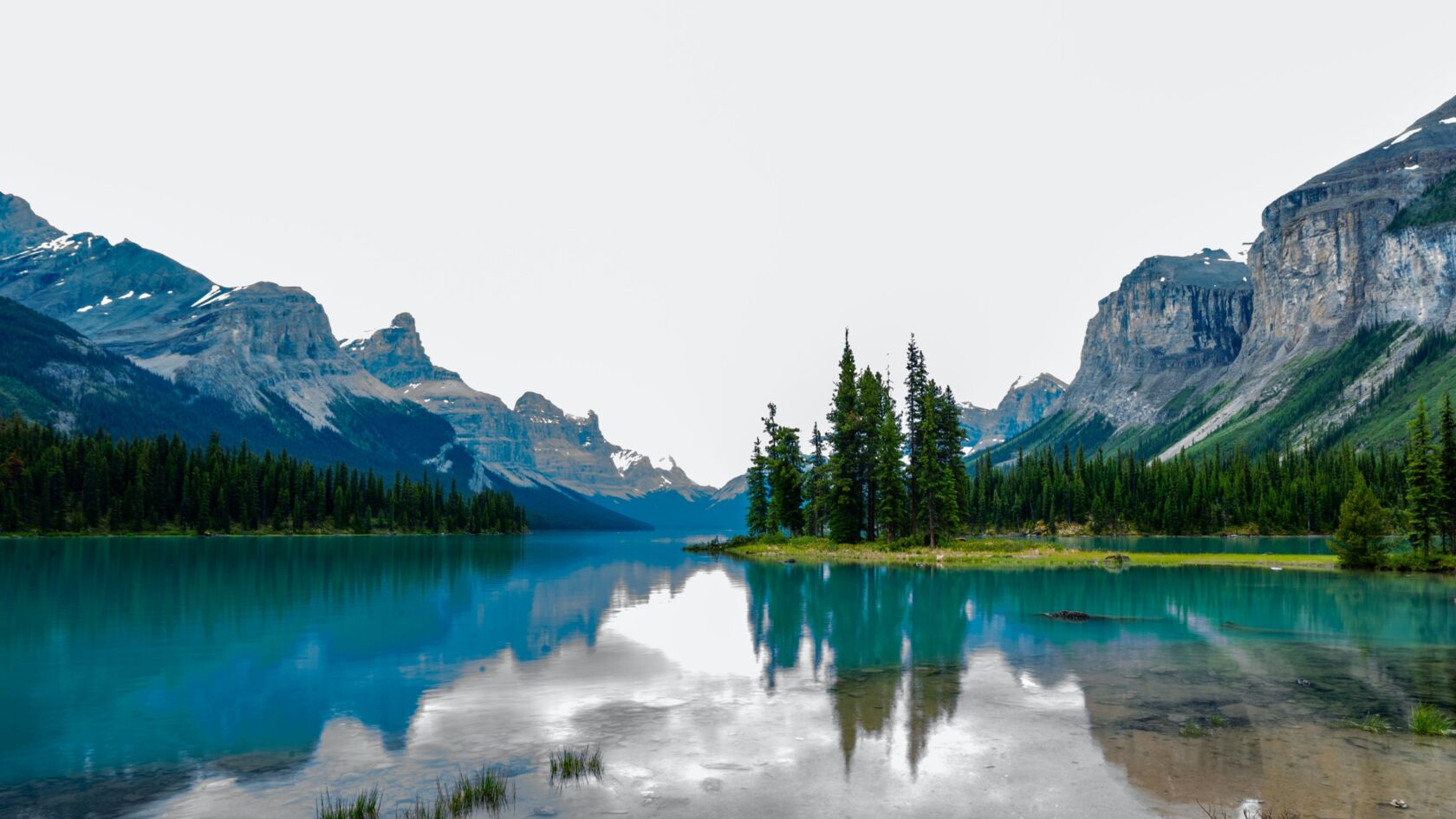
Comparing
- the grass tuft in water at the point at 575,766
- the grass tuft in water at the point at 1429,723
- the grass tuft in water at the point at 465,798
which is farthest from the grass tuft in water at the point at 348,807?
the grass tuft in water at the point at 1429,723

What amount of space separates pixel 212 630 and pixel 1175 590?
55389 millimetres

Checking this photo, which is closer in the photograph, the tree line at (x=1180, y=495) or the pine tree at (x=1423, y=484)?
the pine tree at (x=1423, y=484)

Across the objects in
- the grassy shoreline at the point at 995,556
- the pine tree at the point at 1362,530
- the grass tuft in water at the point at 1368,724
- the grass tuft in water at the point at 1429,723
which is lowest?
the grassy shoreline at the point at 995,556

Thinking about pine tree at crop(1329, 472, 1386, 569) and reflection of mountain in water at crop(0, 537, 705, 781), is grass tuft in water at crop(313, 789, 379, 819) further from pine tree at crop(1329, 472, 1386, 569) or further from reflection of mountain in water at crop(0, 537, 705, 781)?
pine tree at crop(1329, 472, 1386, 569)

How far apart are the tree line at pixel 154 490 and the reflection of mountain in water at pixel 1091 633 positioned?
425ft

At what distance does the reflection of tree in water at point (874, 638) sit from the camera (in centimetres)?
2067

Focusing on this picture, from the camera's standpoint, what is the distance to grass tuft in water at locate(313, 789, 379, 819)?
13344mm

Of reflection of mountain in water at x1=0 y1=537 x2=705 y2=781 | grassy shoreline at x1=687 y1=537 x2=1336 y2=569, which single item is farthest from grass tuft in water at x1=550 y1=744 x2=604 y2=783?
grassy shoreline at x1=687 y1=537 x2=1336 y2=569

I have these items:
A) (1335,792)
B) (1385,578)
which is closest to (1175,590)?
(1385,578)

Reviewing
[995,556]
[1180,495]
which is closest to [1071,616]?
[995,556]

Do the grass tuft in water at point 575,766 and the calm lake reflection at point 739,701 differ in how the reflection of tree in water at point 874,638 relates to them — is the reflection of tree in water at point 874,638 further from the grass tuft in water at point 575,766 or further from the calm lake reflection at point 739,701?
the grass tuft in water at point 575,766

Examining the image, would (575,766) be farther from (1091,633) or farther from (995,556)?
(995,556)

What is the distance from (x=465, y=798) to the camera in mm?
13930

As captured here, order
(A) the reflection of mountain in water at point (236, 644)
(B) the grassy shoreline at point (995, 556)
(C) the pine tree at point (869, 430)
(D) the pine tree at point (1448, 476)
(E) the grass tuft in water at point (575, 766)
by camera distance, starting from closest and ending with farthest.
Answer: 1. (E) the grass tuft in water at point (575, 766)
2. (A) the reflection of mountain in water at point (236, 644)
3. (D) the pine tree at point (1448, 476)
4. (B) the grassy shoreline at point (995, 556)
5. (C) the pine tree at point (869, 430)
